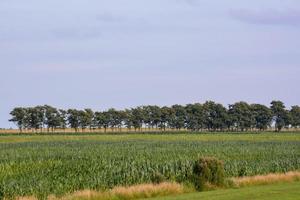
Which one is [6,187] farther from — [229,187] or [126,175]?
[229,187]

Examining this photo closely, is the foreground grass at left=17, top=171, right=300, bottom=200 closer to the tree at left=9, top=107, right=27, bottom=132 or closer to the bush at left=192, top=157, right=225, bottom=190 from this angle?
the bush at left=192, top=157, right=225, bottom=190

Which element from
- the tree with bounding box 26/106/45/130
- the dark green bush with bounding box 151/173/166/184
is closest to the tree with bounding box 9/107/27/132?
the tree with bounding box 26/106/45/130

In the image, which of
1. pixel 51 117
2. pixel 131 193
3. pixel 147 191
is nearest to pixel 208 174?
pixel 147 191

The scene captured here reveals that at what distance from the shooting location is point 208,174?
32.0 meters

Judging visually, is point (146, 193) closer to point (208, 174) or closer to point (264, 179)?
point (208, 174)

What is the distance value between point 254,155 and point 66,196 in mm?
33640

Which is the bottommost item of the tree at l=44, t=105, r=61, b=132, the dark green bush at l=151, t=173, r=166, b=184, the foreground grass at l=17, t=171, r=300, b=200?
the foreground grass at l=17, t=171, r=300, b=200

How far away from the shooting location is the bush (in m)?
31.9

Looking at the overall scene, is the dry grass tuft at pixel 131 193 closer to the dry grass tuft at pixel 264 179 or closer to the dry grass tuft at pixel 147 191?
the dry grass tuft at pixel 147 191

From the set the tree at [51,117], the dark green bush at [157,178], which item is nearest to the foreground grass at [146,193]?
the dark green bush at [157,178]

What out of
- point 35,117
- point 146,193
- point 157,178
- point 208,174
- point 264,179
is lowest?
point 146,193

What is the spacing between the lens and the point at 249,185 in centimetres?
3347

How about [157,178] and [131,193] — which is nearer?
[131,193]

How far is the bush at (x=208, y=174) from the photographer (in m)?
31.9
